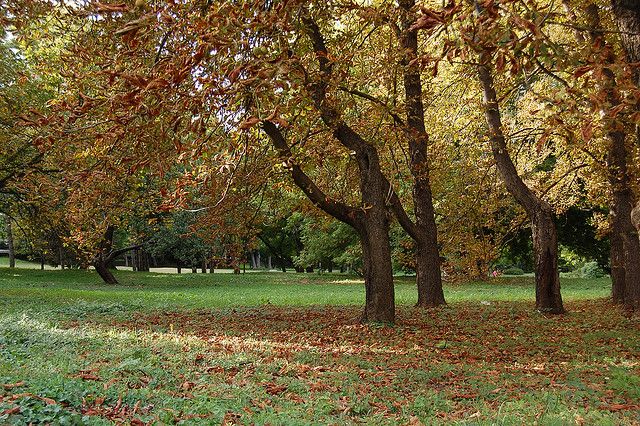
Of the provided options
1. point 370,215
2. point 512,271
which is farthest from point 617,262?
point 512,271

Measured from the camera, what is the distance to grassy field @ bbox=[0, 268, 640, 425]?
14.5ft

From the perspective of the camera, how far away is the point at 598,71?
3.68 m

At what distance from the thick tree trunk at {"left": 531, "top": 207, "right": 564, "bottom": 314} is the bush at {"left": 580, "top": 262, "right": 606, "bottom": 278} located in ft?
89.0

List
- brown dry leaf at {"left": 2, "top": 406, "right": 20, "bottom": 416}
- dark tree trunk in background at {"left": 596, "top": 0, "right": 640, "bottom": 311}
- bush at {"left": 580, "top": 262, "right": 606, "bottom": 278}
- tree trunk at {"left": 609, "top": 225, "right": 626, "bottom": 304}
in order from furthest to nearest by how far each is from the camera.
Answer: bush at {"left": 580, "top": 262, "right": 606, "bottom": 278} → tree trunk at {"left": 609, "top": 225, "right": 626, "bottom": 304} → dark tree trunk in background at {"left": 596, "top": 0, "right": 640, "bottom": 311} → brown dry leaf at {"left": 2, "top": 406, "right": 20, "bottom": 416}

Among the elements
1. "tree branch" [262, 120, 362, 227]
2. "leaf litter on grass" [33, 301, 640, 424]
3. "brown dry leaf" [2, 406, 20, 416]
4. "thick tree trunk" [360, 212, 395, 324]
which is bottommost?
"leaf litter on grass" [33, 301, 640, 424]

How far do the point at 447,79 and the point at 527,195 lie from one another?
3949mm

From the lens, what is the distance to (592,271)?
1433 inches

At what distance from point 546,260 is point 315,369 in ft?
25.6

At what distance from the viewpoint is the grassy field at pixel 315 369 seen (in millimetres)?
4410

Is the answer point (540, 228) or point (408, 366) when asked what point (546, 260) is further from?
point (408, 366)

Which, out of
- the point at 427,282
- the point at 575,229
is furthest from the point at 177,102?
the point at 575,229

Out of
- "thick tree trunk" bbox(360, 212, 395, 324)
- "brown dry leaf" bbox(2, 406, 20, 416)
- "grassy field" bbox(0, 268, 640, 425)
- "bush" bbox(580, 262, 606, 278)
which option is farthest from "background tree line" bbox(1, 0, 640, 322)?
"bush" bbox(580, 262, 606, 278)

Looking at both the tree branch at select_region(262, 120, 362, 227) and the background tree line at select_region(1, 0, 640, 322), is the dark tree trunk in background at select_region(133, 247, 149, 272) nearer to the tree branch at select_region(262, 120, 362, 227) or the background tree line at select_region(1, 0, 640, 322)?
the background tree line at select_region(1, 0, 640, 322)

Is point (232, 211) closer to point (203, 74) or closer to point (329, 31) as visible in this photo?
point (329, 31)
